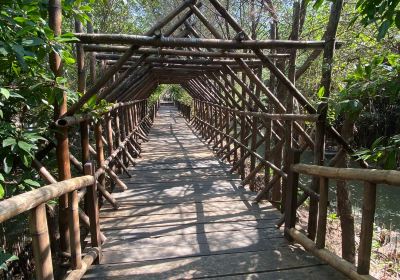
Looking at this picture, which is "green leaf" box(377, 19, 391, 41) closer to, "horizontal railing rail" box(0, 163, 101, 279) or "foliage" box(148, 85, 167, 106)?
"horizontal railing rail" box(0, 163, 101, 279)

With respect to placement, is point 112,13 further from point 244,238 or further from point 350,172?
point 350,172

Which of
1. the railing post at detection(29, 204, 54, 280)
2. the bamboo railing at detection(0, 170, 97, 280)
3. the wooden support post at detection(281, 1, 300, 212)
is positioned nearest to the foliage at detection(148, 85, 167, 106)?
the wooden support post at detection(281, 1, 300, 212)

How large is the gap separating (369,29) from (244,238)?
16.9ft

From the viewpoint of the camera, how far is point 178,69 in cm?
812

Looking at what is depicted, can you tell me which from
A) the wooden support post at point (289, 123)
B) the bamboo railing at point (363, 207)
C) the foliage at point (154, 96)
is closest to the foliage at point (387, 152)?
the bamboo railing at point (363, 207)

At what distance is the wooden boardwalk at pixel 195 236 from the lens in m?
2.93

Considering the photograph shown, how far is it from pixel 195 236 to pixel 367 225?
1898 millimetres

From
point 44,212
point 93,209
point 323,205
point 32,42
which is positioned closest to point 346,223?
point 323,205

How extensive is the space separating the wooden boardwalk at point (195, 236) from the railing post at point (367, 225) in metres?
0.60

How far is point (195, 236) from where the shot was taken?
12.1ft

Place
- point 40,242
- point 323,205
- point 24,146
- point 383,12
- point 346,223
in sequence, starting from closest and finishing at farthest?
point 40,242 → point 383,12 → point 24,146 → point 323,205 → point 346,223

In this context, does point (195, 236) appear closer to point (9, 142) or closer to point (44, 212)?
point (44, 212)

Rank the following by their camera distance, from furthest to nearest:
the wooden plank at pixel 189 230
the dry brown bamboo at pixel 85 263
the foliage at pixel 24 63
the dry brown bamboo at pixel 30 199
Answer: the wooden plank at pixel 189 230 < the dry brown bamboo at pixel 85 263 < the foliage at pixel 24 63 < the dry brown bamboo at pixel 30 199

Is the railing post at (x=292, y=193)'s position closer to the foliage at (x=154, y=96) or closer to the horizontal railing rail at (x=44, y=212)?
the horizontal railing rail at (x=44, y=212)
